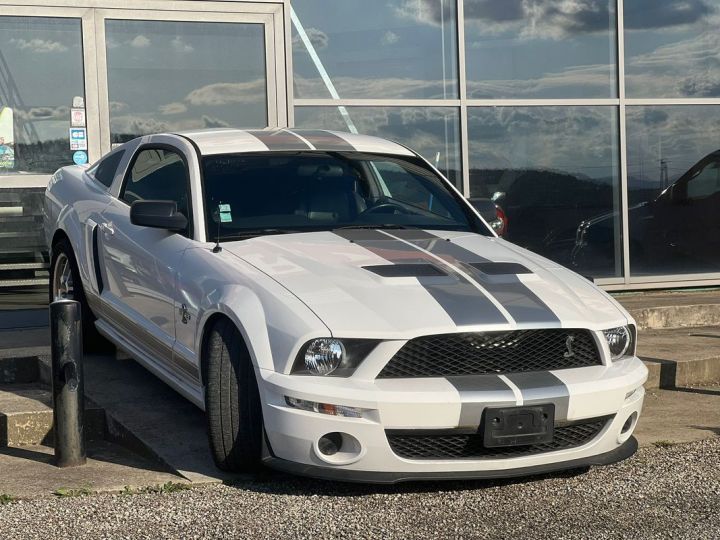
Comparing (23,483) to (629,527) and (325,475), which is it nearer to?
(325,475)

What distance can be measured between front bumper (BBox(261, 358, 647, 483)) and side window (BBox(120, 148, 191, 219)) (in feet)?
5.28

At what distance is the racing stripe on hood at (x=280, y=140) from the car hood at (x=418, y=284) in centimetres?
77

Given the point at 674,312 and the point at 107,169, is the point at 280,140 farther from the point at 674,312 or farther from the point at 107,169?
the point at 674,312

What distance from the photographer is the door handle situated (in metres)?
6.41

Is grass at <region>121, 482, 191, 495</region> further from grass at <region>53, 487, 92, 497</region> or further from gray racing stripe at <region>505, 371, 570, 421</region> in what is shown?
gray racing stripe at <region>505, 371, 570, 421</region>

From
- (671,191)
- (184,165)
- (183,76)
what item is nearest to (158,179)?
(184,165)

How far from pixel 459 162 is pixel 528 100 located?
911 millimetres

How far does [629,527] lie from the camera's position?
14.0 feet

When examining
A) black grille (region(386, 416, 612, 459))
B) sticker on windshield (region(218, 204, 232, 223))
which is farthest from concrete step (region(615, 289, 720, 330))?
black grille (region(386, 416, 612, 459))

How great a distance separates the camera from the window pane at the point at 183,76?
9.63 metres

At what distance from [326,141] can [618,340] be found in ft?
7.16

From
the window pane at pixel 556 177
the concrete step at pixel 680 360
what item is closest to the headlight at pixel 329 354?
the concrete step at pixel 680 360

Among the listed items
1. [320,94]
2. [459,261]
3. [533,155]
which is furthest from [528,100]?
[459,261]

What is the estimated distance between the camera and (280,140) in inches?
247
